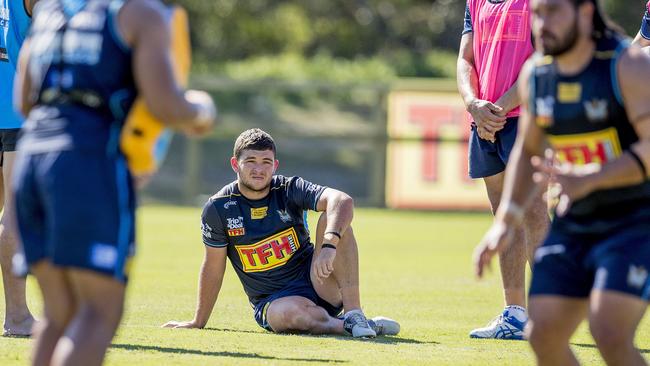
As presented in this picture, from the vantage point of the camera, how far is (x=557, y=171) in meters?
4.99

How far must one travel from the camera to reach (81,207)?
4.61m

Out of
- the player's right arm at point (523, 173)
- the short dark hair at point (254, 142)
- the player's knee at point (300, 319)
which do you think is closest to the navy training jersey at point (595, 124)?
the player's right arm at point (523, 173)

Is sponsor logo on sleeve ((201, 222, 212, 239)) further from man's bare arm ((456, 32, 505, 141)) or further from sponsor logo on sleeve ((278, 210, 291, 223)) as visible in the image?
man's bare arm ((456, 32, 505, 141))

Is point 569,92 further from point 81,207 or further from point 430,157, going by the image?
point 430,157

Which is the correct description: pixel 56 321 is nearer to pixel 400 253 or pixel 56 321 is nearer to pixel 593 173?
pixel 593 173

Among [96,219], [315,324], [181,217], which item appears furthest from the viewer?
[181,217]

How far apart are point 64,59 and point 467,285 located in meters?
6.96

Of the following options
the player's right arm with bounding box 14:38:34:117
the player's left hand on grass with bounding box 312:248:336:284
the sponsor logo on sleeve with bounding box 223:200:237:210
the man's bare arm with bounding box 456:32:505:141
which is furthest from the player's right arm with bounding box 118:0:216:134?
the man's bare arm with bounding box 456:32:505:141

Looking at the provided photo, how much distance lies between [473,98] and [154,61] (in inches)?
155

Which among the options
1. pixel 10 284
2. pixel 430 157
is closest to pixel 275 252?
pixel 10 284

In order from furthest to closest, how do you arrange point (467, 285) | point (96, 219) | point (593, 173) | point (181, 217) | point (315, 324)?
point (181, 217), point (467, 285), point (315, 324), point (593, 173), point (96, 219)

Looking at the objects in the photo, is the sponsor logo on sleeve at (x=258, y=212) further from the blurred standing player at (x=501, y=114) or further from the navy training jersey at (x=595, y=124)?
the navy training jersey at (x=595, y=124)

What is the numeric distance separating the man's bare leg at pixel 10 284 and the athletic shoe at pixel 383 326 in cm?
221

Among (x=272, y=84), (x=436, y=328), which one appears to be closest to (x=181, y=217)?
(x=272, y=84)
